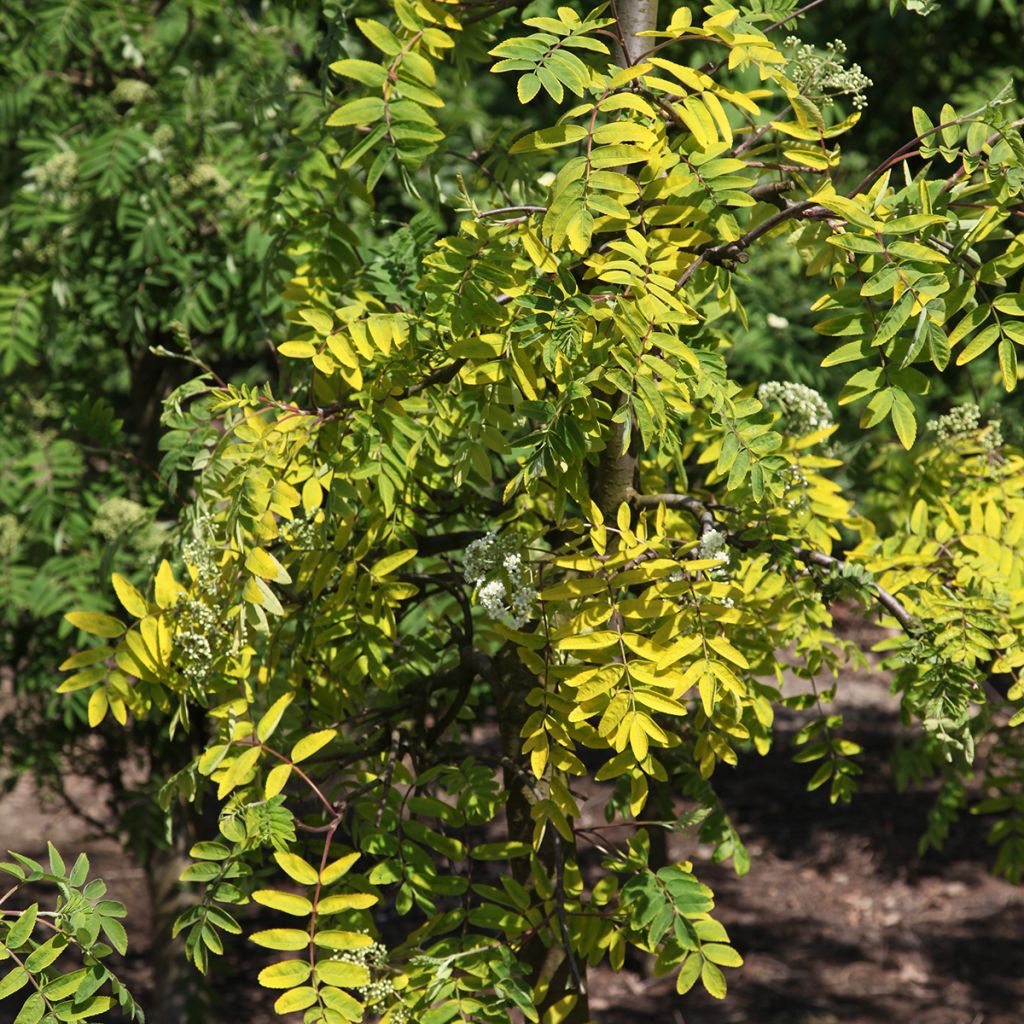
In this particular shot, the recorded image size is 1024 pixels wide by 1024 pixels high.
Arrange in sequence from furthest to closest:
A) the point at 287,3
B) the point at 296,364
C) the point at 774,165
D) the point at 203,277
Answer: the point at 203,277 < the point at 287,3 < the point at 296,364 < the point at 774,165

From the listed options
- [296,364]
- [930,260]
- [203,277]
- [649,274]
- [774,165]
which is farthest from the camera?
[203,277]

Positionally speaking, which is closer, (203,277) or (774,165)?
(774,165)

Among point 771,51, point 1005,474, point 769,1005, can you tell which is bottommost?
point 769,1005

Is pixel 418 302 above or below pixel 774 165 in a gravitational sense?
below

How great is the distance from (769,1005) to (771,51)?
3857mm

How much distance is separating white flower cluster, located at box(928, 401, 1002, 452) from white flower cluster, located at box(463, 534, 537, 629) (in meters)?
1.04

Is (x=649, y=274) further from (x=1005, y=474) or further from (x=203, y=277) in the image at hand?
(x=203, y=277)

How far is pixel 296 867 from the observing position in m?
1.86

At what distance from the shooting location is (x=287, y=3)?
3.09 meters

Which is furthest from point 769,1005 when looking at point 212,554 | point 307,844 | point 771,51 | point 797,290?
point 771,51

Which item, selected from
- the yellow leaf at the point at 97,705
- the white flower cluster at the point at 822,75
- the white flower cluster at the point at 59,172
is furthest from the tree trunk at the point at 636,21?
the white flower cluster at the point at 59,172

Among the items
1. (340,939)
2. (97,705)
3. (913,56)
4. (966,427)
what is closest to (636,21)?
(966,427)

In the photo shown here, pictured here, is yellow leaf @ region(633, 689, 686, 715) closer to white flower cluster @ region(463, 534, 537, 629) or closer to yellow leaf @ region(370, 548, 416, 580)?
white flower cluster @ region(463, 534, 537, 629)

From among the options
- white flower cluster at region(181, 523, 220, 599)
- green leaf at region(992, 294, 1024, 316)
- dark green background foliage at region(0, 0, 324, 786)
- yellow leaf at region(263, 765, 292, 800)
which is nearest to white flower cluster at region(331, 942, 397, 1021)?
yellow leaf at region(263, 765, 292, 800)
